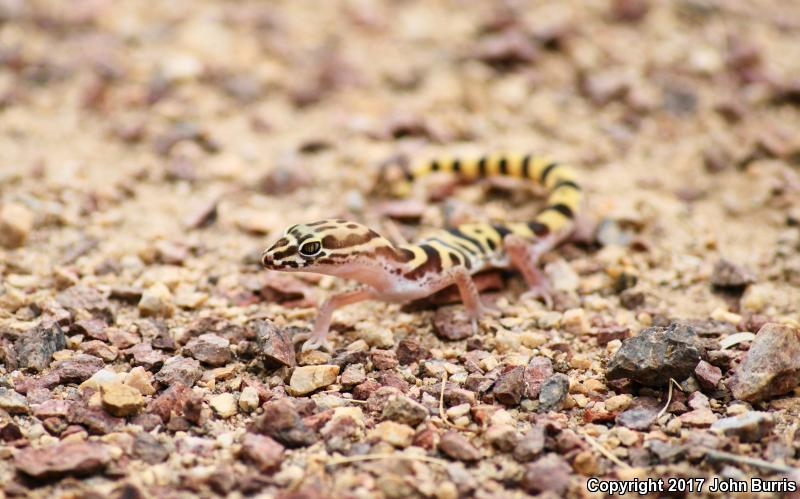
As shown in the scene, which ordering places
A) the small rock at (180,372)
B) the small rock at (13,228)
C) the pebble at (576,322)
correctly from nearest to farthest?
the small rock at (180,372)
the pebble at (576,322)
the small rock at (13,228)

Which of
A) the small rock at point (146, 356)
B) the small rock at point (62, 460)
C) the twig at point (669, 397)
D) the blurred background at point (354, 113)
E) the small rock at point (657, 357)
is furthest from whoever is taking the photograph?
the blurred background at point (354, 113)

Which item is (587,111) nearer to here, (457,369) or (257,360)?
(457,369)

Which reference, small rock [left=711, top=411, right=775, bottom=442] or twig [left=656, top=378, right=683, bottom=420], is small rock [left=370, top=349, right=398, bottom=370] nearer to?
twig [left=656, top=378, right=683, bottom=420]

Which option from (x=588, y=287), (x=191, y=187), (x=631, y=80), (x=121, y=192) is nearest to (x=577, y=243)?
(x=588, y=287)

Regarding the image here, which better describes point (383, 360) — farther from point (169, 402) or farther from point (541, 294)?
point (541, 294)

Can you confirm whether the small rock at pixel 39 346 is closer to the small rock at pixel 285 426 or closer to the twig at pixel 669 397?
the small rock at pixel 285 426

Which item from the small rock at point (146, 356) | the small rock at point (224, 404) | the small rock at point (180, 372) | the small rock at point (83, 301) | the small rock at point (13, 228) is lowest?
the small rock at point (224, 404)

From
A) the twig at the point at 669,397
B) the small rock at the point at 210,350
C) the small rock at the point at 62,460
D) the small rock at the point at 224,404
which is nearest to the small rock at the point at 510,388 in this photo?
the twig at the point at 669,397
